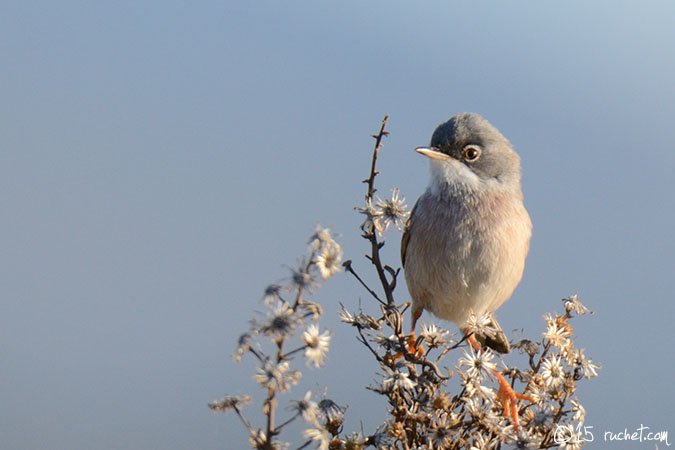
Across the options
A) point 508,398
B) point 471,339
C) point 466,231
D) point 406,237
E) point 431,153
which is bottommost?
point 508,398

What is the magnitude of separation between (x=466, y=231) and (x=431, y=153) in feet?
1.43

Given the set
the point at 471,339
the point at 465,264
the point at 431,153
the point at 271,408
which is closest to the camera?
the point at 271,408

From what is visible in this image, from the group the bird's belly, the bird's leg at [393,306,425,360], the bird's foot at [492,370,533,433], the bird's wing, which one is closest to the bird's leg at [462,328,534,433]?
the bird's foot at [492,370,533,433]

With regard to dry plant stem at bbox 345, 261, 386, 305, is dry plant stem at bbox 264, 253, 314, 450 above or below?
below

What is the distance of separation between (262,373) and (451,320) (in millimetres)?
2593

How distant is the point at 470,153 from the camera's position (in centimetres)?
413

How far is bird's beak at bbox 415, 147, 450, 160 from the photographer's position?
4012 mm

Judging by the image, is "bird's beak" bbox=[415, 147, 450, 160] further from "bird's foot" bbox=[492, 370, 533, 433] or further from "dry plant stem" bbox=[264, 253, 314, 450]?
"dry plant stem" bbox=[264, 253, 314, 450]

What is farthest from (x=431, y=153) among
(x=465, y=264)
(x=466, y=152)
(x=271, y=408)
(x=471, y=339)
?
(x=271, y=408)

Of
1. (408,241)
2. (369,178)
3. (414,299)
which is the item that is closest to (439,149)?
(408,241)

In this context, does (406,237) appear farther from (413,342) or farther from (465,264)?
(413,342)

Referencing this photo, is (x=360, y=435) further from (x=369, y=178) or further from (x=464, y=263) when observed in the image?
(x=464, y=263)

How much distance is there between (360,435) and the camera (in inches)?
90.0

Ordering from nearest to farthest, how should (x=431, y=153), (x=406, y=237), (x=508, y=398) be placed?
(x=508, y=398) < (x=431, y=153) < (x=406, y=237)
